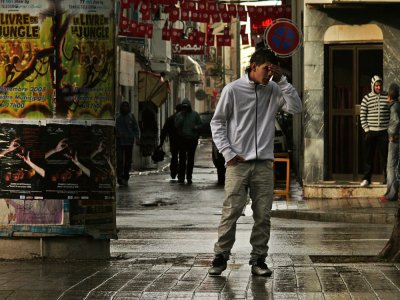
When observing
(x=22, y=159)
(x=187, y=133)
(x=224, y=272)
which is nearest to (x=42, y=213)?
(x=22, y=159)

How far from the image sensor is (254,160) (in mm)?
10242

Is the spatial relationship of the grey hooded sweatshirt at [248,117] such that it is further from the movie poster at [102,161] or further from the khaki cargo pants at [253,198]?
the movie poster at [102,161]

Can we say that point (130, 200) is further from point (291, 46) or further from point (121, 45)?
point (121, 45)

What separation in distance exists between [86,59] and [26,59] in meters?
0.52

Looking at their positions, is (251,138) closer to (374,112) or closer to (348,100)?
(374,112)

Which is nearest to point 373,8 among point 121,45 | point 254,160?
point 254,160

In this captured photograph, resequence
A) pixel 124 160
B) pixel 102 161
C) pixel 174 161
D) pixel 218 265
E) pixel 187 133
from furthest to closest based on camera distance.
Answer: pixel 174 161 → pixel 187 133 → pixel 124 160 → pixel 102 161 → pixel 218 265

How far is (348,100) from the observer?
917 inches

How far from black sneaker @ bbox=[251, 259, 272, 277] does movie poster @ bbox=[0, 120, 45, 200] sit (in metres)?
2.12

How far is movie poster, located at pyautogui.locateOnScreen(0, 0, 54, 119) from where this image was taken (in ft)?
35.7

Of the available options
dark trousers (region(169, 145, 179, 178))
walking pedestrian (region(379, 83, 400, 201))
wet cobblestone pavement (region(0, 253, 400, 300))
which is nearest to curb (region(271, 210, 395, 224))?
walking pedestrian (region(379, 83, 400, 201))

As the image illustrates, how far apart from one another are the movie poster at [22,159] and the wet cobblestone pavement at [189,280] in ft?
2.10

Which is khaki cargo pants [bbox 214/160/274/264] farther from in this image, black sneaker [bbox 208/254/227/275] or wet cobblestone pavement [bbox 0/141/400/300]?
wet cobblestone pavement [bbox 0/141/400/300]

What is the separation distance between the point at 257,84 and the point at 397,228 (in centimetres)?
193
